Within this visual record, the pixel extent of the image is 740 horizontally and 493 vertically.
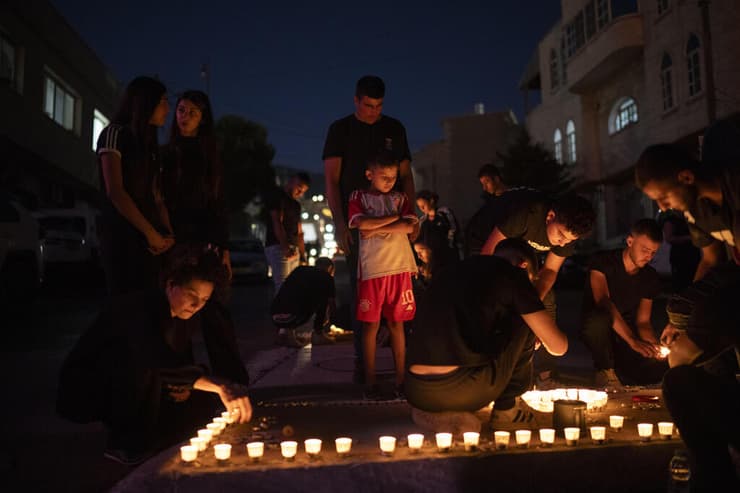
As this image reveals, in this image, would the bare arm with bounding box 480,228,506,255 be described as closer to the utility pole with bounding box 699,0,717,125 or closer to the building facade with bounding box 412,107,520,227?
the utility pole with bounding box 699,0,717,125

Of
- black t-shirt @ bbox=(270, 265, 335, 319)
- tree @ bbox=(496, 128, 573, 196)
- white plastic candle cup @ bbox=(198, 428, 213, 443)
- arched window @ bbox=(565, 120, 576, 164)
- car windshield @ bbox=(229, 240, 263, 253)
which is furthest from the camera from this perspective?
arched window @ bbox=(565, 120, 576, 164)

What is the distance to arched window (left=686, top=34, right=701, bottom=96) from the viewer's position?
17484 millimetres

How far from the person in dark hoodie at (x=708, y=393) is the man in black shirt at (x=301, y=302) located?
4423 mm

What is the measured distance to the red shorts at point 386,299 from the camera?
4.03m

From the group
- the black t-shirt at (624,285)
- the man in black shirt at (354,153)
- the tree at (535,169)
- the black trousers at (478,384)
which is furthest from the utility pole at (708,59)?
the black trousers at (478,384)

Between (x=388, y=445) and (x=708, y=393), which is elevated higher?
(x=708, y=393)

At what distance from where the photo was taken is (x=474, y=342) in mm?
2918

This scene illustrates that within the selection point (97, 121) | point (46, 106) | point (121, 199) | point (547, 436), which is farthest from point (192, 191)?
point (97, 121)

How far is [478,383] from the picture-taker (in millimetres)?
2926

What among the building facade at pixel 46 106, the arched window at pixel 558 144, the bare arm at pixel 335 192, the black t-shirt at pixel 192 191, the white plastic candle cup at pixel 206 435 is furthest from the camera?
the arched window at pixel 558 144

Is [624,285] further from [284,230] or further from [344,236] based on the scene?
[284,230]

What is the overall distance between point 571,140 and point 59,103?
63.8ft

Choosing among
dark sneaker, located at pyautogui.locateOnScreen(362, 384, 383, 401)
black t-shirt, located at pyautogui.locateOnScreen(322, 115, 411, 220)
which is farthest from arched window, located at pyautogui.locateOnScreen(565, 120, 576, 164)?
dark sneaker, located at pyautogui.locateOnScreen(362, 384, 383, 401)

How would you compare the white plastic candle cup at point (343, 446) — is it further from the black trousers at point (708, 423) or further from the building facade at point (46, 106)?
the building facade at point (46, 106)
